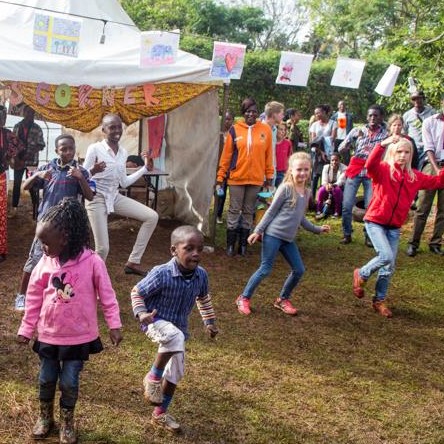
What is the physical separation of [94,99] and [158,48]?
112 cm

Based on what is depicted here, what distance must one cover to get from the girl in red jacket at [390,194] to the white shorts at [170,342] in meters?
2.90

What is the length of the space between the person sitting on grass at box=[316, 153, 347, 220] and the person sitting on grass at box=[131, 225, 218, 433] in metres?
7.20

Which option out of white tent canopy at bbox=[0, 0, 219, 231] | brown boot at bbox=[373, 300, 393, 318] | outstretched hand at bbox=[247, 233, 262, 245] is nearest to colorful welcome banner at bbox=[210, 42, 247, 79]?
white tent canopy at bbox=[0, 0, 219, 231]

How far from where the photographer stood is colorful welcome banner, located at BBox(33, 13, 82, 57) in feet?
22.4

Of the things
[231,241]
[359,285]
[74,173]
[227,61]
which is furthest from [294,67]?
[74,173]

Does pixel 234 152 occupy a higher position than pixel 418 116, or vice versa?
pixel 418 116

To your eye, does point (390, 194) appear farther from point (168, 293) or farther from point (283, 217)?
point (168, 293)

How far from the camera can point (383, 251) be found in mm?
5988

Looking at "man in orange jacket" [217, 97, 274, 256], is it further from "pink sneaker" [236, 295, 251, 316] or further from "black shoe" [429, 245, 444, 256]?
"black shoe" [429, 245, 444, 256]

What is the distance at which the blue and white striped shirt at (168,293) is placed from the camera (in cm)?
373

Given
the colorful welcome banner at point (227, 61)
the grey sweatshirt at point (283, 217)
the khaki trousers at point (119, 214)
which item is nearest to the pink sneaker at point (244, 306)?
the grey sweatshirt at point (283, 217)

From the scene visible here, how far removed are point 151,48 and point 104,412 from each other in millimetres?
4670

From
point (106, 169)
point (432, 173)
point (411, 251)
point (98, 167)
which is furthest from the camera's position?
point (411, 251)

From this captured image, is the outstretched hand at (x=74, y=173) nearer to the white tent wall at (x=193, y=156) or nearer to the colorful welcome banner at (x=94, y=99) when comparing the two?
the colorful welcome banner at (x=94, y=99)
